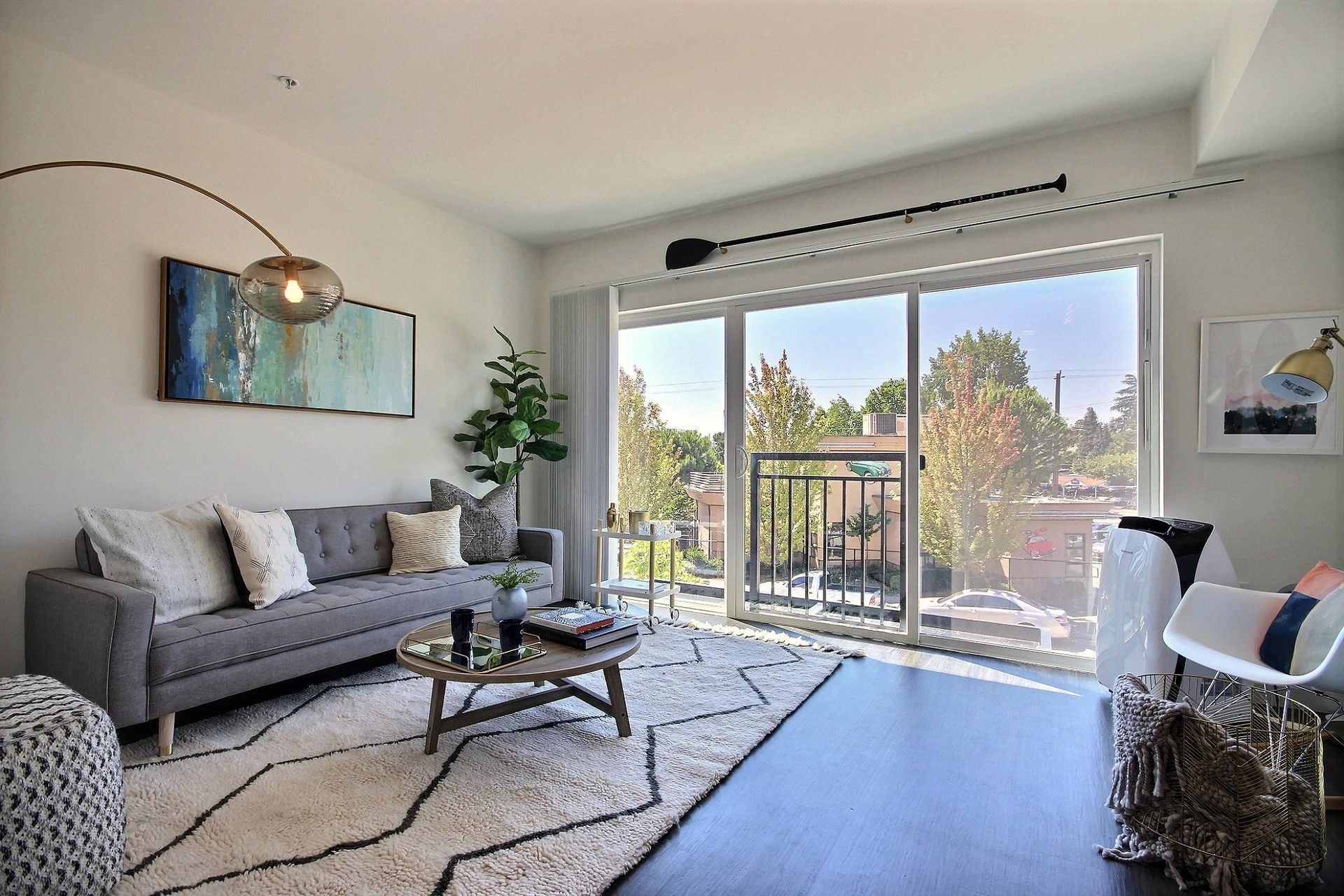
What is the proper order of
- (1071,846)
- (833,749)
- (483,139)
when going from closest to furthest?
(1071,846)
(833,749)
(483,139)

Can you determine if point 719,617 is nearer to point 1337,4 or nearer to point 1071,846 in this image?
point 1071,846

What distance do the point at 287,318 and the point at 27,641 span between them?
1.57m

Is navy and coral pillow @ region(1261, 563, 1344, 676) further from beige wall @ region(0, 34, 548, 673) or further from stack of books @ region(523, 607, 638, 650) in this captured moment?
beige wall @ region(0, 34, 548, 673)

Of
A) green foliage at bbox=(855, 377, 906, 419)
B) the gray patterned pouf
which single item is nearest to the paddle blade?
green foliage at bbox=(855, 377, 906, 419)

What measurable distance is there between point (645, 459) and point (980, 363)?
2.37 metres

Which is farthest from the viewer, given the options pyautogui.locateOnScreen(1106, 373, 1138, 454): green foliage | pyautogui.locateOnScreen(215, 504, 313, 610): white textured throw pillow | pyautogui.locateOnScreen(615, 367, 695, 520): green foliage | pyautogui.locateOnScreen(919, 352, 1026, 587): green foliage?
pyautogui.locateOnScreen(615, 367, 695, 520): green foliage

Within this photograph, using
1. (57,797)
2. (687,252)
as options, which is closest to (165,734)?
(57,797)

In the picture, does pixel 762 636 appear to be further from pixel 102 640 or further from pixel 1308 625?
pixel 102 640

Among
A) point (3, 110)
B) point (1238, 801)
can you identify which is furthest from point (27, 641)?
point (1238, 801)

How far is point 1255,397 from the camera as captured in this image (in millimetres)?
2824

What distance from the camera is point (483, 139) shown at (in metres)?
3.38

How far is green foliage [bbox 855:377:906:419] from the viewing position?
3.79m

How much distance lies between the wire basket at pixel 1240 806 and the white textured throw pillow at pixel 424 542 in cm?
318

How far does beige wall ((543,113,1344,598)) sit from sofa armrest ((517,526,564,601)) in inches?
108
